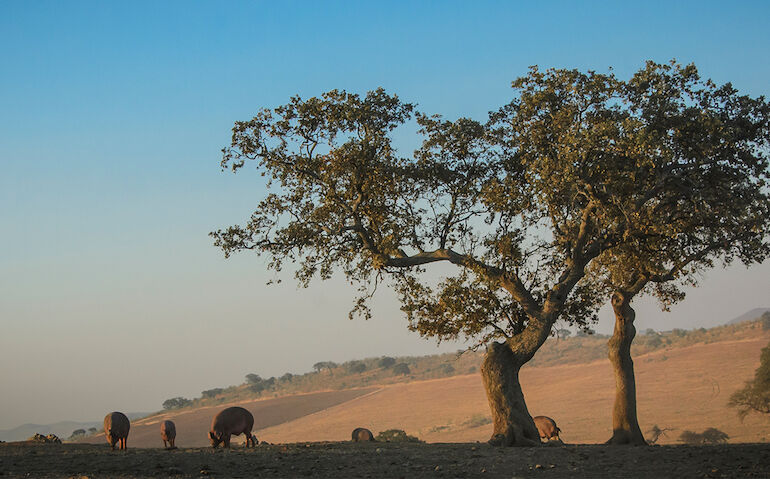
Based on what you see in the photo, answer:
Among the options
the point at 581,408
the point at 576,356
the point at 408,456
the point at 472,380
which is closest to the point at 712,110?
the point at 408,456

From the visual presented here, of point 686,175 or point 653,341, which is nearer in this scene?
point 686,175

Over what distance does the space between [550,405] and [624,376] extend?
4567 centimetres

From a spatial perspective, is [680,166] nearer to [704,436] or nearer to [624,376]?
[624,376]

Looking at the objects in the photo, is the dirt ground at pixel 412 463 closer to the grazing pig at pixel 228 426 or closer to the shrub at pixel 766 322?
the grazing pig at pixel 228 426

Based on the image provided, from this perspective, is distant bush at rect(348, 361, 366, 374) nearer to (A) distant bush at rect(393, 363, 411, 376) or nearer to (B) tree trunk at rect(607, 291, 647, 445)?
(A) distant bush at rect(393, 363, 411, 376)

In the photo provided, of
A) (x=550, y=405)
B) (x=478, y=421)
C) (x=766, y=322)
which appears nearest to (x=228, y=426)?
(x=478, y=421)

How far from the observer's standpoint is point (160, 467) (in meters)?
13.9

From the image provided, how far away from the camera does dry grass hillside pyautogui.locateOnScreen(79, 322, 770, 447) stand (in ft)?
168

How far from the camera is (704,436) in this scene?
40.8m

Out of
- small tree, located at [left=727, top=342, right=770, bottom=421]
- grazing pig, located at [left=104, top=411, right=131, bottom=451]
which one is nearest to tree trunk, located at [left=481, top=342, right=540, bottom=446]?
grazing pig, located at [left=104, top=411, right=131, bottom=451]

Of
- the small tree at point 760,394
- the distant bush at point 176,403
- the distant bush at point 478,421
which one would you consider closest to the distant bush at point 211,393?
the distant bush at point 176,403

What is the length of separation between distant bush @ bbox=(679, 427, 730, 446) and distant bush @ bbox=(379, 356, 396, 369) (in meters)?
79.6

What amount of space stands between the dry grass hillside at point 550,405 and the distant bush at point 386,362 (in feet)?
62.7

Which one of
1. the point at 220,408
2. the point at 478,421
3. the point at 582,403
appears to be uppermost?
the point at 220,408
